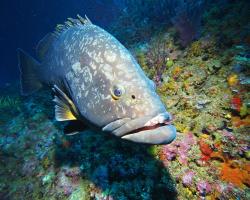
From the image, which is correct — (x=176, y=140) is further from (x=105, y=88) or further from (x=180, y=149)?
(x=105, y=88)

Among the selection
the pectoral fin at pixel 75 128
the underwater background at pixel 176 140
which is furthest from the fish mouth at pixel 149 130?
the pectoral fin at pixel 75 128

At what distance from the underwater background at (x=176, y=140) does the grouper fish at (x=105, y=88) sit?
0.51 m

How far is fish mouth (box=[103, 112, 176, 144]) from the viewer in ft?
7.36

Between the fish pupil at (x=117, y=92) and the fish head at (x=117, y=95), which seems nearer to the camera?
the fish head at (x=117, y=95)

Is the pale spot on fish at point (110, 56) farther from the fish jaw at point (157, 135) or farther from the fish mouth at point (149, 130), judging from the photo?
the fish jaw at point (157, 135)

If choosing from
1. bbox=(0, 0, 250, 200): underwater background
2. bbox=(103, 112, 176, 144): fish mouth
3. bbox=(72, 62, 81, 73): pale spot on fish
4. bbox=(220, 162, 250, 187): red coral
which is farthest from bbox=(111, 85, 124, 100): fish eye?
bbox=(220, 162, 250, 187): red coral

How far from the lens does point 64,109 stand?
3.48m

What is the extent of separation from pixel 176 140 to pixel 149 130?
1563 millimetres

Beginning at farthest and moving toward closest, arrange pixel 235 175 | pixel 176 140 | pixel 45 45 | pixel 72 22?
pixel 45 45, pixel 72 22, pixel 176 140, pixel 235 175

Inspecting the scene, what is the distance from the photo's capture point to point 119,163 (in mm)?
3758

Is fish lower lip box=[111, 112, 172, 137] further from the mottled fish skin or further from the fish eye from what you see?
the fish eye

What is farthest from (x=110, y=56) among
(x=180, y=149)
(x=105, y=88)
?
(x=180, y=149)

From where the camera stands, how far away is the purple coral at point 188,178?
323 centimetres

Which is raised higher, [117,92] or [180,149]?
[117,92]
